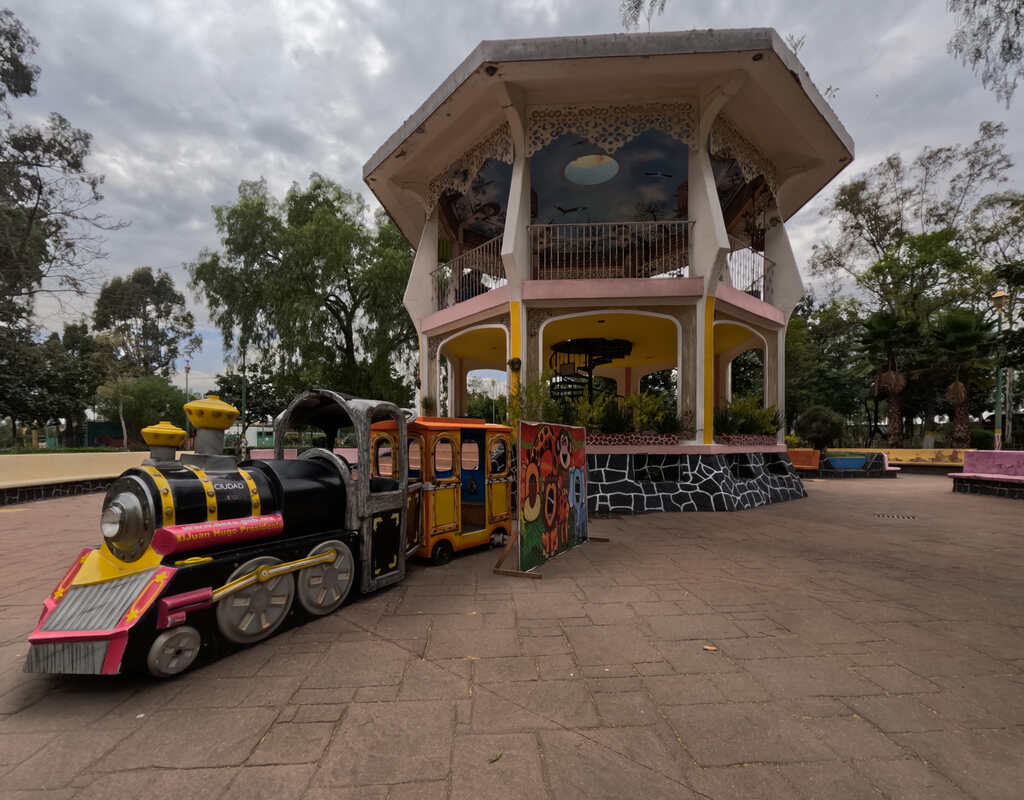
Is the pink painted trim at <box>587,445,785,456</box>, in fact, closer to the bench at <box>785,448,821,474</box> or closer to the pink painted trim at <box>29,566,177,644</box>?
the pink painted trim at <box>29,566,177,644</box>

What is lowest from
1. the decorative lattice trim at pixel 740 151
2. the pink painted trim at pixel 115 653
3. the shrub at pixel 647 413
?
the pink painted trim at pixel 115 653

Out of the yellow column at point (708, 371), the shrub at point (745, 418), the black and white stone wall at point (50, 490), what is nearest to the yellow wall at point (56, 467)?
the black and white stone wall at point (50, 490)

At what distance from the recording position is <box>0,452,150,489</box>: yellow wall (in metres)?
10.9

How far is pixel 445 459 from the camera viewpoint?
19.0ft

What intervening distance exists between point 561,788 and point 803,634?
8.18 ft

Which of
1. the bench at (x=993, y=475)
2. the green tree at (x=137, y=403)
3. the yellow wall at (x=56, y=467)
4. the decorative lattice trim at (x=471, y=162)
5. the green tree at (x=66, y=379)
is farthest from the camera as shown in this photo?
the green tree at (x=137, y=403)

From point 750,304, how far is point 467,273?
24.2ft

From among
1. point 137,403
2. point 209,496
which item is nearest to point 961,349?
point 209,496

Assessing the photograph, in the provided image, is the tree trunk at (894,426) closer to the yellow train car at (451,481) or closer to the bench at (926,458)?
the bench at (926,458)

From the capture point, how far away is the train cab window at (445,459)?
560 centimetres

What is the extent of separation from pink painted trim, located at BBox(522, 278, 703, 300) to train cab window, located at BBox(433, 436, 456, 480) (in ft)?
16.2

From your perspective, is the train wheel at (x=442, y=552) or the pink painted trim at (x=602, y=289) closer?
the train wheel at (x=442, y=552)

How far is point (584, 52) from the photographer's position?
812 cm

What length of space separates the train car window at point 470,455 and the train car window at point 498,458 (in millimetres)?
207
